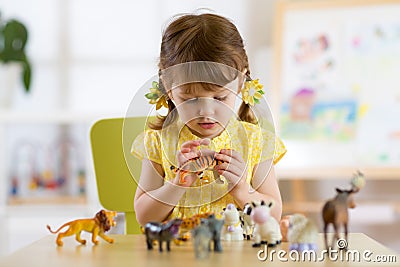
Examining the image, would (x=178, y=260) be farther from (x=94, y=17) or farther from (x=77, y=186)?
(x=94, y=17)

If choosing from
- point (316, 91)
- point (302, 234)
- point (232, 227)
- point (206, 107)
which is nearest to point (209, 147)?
point (206, 107)

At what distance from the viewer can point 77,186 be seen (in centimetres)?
314

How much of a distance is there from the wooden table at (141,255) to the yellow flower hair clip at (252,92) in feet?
0.71

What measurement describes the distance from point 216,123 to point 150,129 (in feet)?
0.81

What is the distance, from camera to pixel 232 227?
86 cm

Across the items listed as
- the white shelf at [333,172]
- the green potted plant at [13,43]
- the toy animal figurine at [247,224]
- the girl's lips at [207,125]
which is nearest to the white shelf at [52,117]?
the green potted plant at [13,43]

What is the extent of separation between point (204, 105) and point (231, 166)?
10 cm

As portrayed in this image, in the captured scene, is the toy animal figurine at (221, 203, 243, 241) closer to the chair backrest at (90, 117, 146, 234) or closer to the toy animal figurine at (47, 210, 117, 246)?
the toy animal figurine at (47, 210, 117, 246)

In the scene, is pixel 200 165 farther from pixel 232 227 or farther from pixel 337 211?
pixel 337 211

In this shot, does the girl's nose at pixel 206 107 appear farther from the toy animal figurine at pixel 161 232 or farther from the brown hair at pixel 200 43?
the toy animal figurine at pixel 161 232

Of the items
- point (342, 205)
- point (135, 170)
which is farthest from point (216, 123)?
point (342, 205)

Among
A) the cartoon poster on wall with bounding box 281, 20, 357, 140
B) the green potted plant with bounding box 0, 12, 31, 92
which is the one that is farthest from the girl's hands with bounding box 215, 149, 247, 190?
the green potted plant with bounding box 0, 12, 31, 92

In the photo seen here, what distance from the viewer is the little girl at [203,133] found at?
0.93 m

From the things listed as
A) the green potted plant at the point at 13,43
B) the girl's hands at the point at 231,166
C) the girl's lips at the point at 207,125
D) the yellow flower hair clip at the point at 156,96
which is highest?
the green potted plant at the point at 13,43
